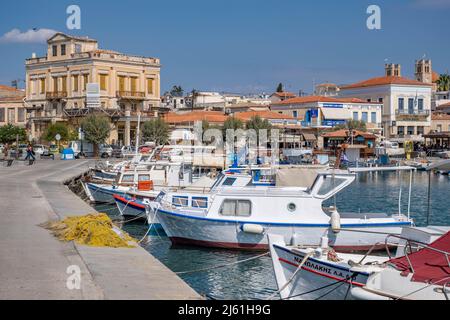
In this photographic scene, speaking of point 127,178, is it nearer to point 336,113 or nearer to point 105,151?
point 105,151

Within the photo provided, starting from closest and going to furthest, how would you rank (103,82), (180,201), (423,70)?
(180,201)
(103,82)
(423,70)

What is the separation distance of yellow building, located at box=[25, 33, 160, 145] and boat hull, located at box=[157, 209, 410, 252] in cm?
5653

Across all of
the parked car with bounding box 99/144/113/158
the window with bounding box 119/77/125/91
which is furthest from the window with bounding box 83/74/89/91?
the parked car with bounding box 99/144/113/158

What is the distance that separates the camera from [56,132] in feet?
254

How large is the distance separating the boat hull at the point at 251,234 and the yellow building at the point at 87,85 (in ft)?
185

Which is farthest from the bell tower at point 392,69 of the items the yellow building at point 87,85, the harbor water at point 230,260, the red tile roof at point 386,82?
the harbor water at point 230,260

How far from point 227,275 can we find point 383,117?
77.1m

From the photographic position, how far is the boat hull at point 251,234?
864 inches

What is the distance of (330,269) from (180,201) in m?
12.3

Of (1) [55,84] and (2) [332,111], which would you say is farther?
(2) [332,111]

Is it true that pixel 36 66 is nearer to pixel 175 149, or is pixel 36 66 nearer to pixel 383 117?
pixel 383 117

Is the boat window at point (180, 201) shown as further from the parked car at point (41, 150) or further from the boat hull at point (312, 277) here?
the parked car at point (41, 150)

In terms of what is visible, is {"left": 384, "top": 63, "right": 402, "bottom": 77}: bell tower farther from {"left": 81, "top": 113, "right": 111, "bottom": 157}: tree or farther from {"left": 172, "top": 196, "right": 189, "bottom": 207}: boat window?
{"left": 172, "top": 196, "right": 189, "bottom": 207}: boat window

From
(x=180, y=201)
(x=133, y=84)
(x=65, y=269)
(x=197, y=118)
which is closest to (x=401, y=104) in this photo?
(x=197, y=118)
